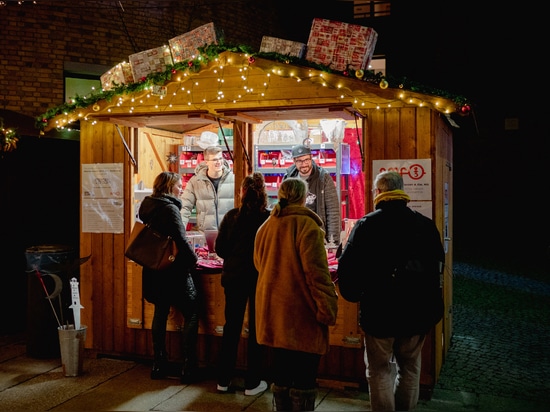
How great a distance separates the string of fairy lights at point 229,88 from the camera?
18.6 feet

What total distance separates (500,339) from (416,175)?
3.58 m

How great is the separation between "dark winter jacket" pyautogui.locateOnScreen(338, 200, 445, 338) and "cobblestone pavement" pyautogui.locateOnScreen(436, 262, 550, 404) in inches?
94.6

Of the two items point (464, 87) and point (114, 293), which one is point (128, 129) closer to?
point (114, 293)

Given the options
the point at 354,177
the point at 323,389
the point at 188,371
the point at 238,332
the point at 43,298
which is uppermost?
the point at 354,177

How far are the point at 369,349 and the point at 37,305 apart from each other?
465 cm

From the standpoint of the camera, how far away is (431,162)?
19.1 feet

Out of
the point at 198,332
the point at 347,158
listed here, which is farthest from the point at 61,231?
the point at 347,158

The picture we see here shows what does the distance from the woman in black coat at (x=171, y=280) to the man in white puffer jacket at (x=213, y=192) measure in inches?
52.7

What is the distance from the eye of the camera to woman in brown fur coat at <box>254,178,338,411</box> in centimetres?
417

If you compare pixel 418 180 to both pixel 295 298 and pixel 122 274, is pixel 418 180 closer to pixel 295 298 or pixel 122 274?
pixel 295 298

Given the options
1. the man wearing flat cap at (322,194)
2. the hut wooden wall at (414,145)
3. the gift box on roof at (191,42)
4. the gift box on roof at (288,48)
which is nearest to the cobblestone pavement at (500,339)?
the hut wooden wall at (414,145)

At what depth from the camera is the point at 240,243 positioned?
557 centimetres

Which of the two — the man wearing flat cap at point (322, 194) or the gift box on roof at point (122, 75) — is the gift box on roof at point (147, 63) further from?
the man wearing flat cap at point (322, 194)

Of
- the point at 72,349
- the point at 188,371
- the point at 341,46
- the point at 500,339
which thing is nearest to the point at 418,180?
the point at 341,46
